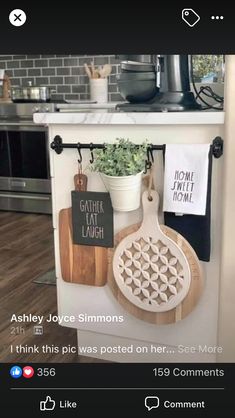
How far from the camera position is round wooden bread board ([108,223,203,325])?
1.12 metres

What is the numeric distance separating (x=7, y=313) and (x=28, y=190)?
63.2 inches

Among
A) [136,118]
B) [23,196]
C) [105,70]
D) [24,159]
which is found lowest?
[23,196]

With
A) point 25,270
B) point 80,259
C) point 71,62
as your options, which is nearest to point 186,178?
point 80,259

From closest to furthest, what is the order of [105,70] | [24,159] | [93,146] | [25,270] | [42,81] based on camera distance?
1. [93,146]
2. [25,270]
3. [105,70]
4. [24,159]
5. [42,81]

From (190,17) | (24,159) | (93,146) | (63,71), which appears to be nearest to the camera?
(190,17)

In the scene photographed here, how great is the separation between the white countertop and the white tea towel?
59mm

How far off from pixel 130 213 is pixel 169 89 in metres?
0.34

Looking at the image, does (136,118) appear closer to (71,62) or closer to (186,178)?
(186,178)

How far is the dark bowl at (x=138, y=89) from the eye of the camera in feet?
3.95

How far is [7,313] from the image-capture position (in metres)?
1.66
